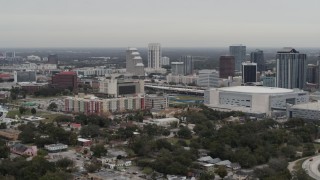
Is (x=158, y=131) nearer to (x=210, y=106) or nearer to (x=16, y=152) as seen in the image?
(x=16, y=152)

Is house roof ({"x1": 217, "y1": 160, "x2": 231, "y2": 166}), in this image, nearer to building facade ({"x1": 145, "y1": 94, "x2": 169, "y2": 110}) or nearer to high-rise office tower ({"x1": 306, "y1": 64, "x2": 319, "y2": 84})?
building facade ({"x1": 145, "y1": 94, "x2": 169, "y2": 110})

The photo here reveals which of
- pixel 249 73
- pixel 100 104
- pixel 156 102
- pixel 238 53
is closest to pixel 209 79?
pixel 249 73

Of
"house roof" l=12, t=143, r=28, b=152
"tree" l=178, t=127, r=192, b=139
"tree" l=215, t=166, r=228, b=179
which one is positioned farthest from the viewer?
"tree" l=178, t=127, r=192, b=139

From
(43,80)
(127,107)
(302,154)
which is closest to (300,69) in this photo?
(127,107)

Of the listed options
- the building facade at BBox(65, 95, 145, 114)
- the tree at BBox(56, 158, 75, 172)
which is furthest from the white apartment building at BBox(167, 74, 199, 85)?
the tree at BBox(56, 158, 75, 172)

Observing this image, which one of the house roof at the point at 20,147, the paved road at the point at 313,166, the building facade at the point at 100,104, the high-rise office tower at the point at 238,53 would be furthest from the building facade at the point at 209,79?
the house roof at the point at 20,147

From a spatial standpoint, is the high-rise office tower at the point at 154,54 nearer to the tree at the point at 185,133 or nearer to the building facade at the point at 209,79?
the building facade at the point at 209,79
